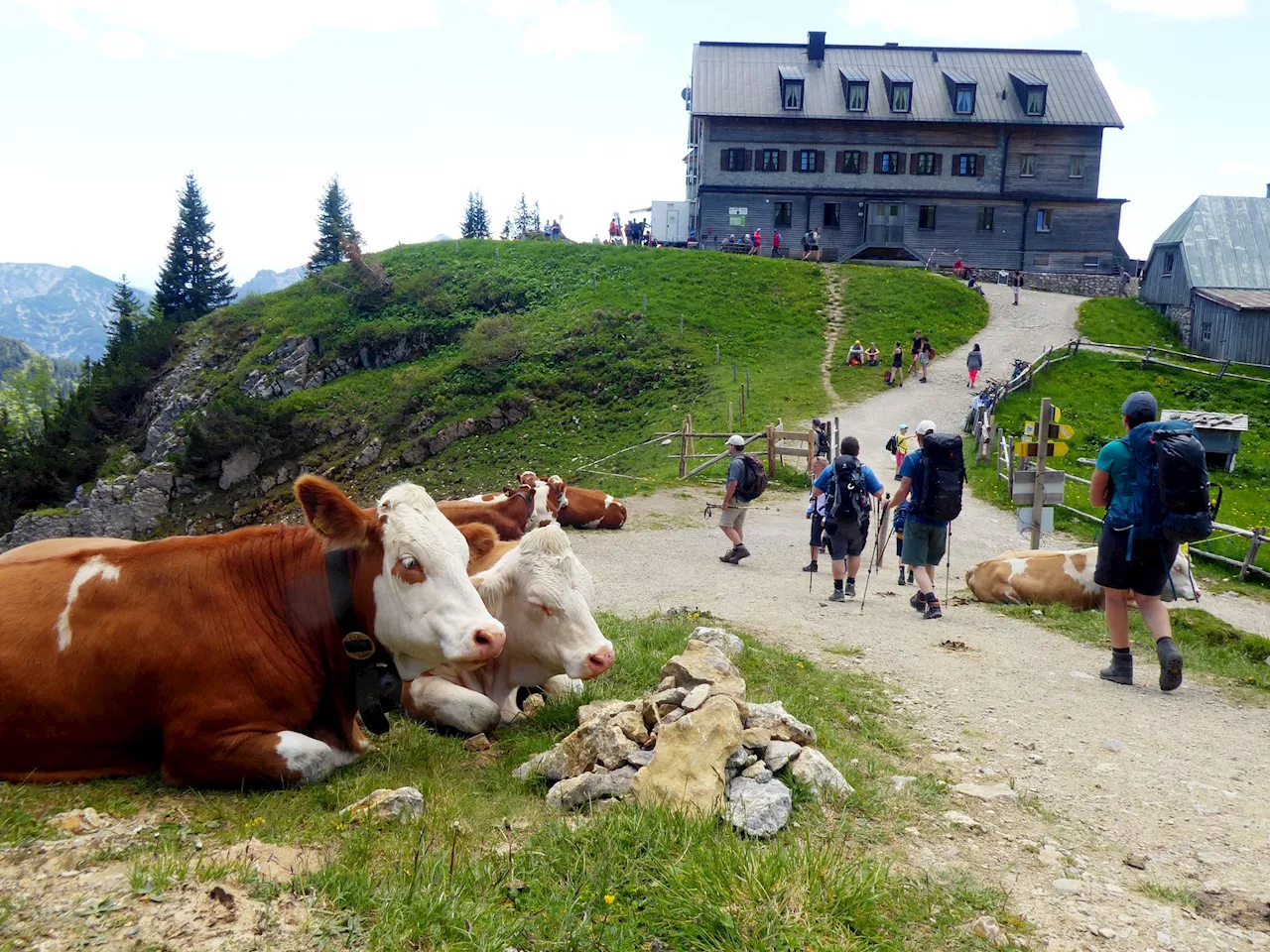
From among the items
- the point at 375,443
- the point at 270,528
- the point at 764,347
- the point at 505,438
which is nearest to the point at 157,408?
the point at 375,443

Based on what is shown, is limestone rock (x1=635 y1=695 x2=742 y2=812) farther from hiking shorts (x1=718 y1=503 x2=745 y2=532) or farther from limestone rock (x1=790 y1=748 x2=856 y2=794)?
hiking shorts (x1=718 y1=503 x2=745 y2=532)

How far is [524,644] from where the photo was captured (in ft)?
20.0

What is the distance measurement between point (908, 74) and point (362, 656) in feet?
196

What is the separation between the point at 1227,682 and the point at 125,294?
269 ft

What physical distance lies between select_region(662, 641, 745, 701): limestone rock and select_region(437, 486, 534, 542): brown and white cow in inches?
215

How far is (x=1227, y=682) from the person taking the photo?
27.1 ft

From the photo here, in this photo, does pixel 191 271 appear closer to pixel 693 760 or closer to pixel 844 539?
pixel 844 539

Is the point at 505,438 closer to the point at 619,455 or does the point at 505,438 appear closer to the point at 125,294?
the point at 619,455

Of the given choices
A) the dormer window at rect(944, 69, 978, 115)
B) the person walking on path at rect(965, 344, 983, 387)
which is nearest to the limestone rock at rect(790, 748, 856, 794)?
the person walking on path at rect(965, 344, 983, 387)

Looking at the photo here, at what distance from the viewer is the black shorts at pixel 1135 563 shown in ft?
24.6

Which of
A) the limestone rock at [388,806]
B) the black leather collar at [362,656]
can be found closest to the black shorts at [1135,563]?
the black leather collar at [362,656]

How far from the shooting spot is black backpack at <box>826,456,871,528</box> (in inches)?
464

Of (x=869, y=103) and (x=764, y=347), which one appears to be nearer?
(x=764, y=347)

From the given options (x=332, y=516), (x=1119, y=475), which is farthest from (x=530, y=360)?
(x=332, y=516)
